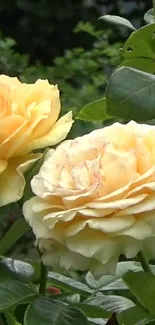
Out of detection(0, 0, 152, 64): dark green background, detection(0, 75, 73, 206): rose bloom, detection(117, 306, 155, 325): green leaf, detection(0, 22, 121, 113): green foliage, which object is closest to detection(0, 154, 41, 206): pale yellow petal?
detection(0, 75, 73, 206): rose bloom

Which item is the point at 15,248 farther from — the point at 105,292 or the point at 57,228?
the point at 57,228

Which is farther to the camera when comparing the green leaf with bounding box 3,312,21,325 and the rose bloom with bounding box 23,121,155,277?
the green leaf with bounding box 3,312,21,325

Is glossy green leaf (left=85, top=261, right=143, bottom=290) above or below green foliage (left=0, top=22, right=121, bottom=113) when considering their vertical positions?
above

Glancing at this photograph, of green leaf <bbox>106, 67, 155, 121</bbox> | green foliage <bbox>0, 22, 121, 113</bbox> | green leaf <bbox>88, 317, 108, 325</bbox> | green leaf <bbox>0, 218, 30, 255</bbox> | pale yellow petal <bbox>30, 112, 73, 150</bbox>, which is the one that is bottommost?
green foliage <bbox>0, 22, 121, 113</bbox>

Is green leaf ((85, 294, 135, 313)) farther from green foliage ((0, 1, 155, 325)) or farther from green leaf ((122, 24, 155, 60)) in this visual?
green leaf ((122, 24, 155, 60))

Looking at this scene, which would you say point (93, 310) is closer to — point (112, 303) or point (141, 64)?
point (112, 303)

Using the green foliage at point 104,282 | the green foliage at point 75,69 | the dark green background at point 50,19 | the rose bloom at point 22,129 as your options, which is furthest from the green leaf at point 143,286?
the dark green background at point 50,19

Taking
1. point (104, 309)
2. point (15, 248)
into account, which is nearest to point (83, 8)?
point (15, 248)

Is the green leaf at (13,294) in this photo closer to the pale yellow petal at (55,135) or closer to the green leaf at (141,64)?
the pale yellow petal at (55,135)
